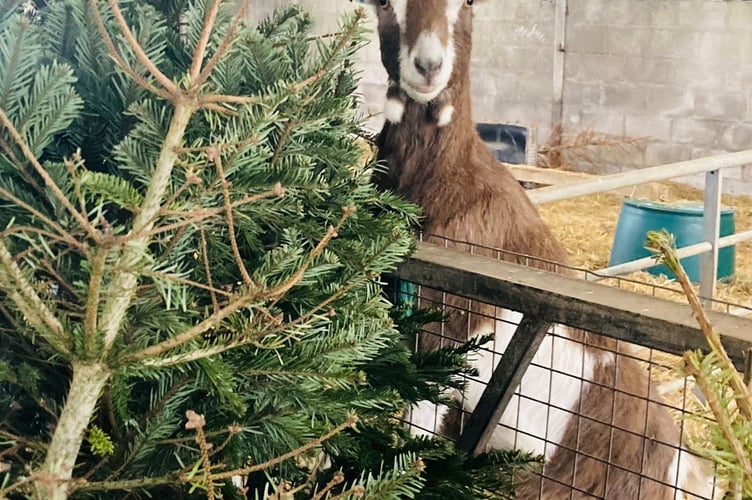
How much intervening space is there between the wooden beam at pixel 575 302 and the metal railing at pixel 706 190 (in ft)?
3.04

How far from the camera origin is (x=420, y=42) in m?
1.86

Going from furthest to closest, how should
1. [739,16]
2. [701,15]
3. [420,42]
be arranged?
[701,15] < [739,16] < [420,42]

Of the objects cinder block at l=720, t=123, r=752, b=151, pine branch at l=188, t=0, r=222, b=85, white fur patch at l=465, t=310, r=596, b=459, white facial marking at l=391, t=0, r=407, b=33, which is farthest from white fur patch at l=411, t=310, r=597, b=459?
cinder block at l=720, t=123, r=752, b=151

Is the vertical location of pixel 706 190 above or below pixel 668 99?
below

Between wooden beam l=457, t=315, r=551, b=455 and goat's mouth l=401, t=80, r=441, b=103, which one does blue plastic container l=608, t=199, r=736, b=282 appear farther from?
wooden beam l=457, t=315, r=551, b=455

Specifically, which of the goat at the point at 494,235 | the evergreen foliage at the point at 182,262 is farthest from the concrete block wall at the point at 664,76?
the evergreen foliage at the point at 182,262

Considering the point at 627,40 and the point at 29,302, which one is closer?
the point at 29,302

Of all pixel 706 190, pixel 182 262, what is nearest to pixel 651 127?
pixel 706 190

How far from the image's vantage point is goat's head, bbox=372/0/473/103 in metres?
1.87

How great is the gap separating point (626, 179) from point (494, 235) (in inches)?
26.8

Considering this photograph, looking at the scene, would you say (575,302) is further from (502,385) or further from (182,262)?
(182,262)

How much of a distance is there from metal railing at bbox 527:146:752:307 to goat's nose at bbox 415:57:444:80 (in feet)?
1.55

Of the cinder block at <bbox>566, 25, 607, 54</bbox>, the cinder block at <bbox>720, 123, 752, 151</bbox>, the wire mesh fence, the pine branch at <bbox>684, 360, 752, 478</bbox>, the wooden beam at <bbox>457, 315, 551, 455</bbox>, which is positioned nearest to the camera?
the pine branch at <bbox>684, 360, 752, 478</bbox>

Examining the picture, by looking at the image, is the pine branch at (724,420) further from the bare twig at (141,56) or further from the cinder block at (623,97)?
the cinder block at (623,97)
